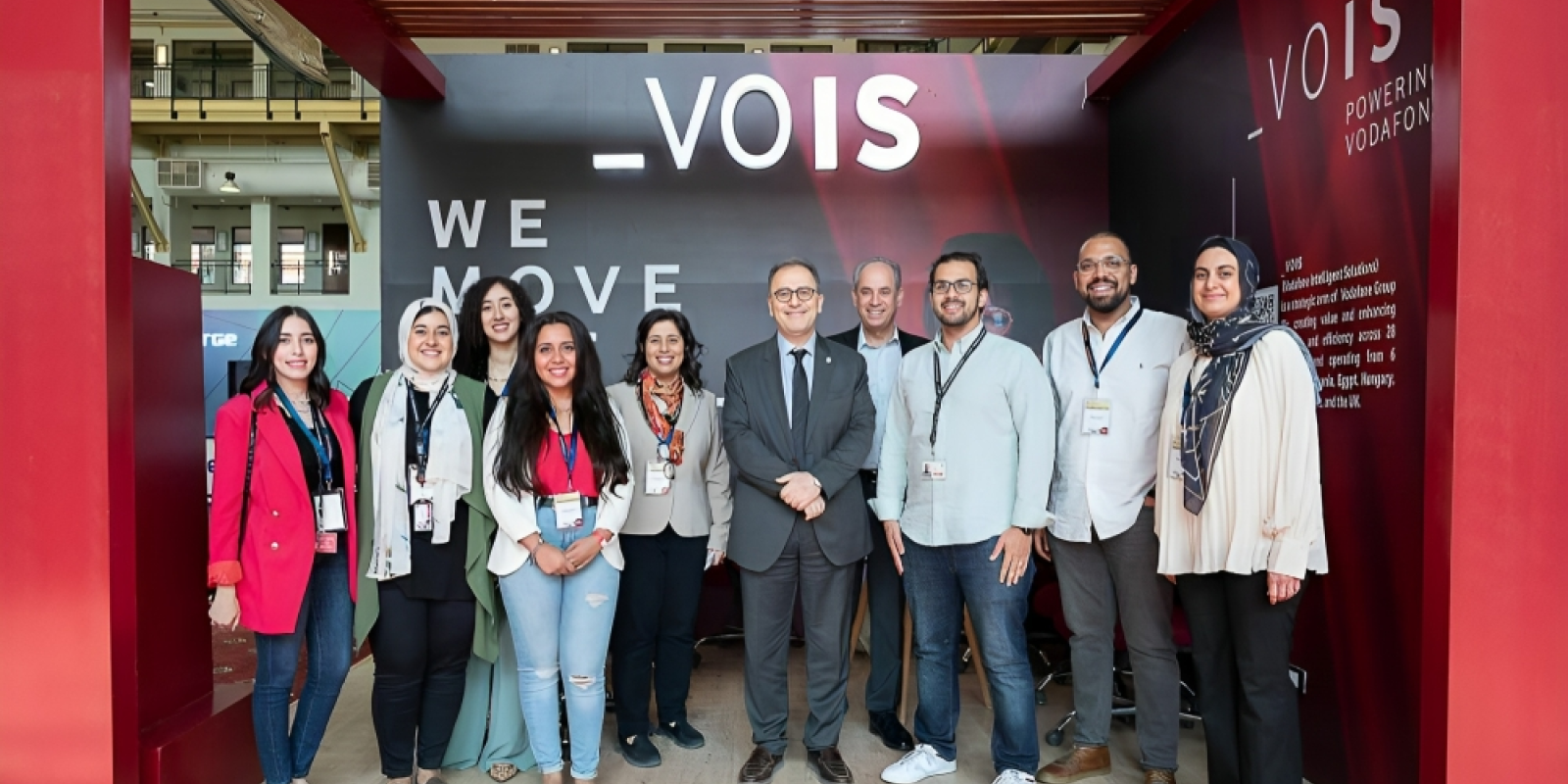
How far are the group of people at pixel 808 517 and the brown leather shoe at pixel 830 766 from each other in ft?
0.05

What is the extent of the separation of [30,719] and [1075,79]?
504cm

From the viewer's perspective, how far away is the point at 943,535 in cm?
288

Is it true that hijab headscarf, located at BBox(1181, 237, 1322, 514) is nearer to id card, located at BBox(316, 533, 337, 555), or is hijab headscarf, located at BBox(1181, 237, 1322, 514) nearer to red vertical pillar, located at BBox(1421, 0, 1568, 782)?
red vertical pillar, located at BBox(1421, 0, 1568, 782)

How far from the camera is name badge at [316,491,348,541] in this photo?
2742 mm

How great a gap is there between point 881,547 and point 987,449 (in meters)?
0.77

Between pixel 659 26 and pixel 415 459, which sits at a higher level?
pixel 659 26

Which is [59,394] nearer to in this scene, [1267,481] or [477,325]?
[477,325]

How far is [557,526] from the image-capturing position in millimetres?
2768

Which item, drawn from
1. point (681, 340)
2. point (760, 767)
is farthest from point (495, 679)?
point (681, 340)

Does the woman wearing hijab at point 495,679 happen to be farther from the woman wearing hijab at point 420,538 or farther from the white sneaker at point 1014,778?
the white sneaker at point 1014,778

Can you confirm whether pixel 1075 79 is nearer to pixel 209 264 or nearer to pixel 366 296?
pixel 366 296

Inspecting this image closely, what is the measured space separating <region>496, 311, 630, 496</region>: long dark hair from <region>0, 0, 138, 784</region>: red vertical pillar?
101 cm

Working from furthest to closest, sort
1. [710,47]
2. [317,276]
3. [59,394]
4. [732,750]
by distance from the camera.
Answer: [317,276] → [710,47] → [732,750] → [59,394]

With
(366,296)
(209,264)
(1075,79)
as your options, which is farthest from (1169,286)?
(209,264)
